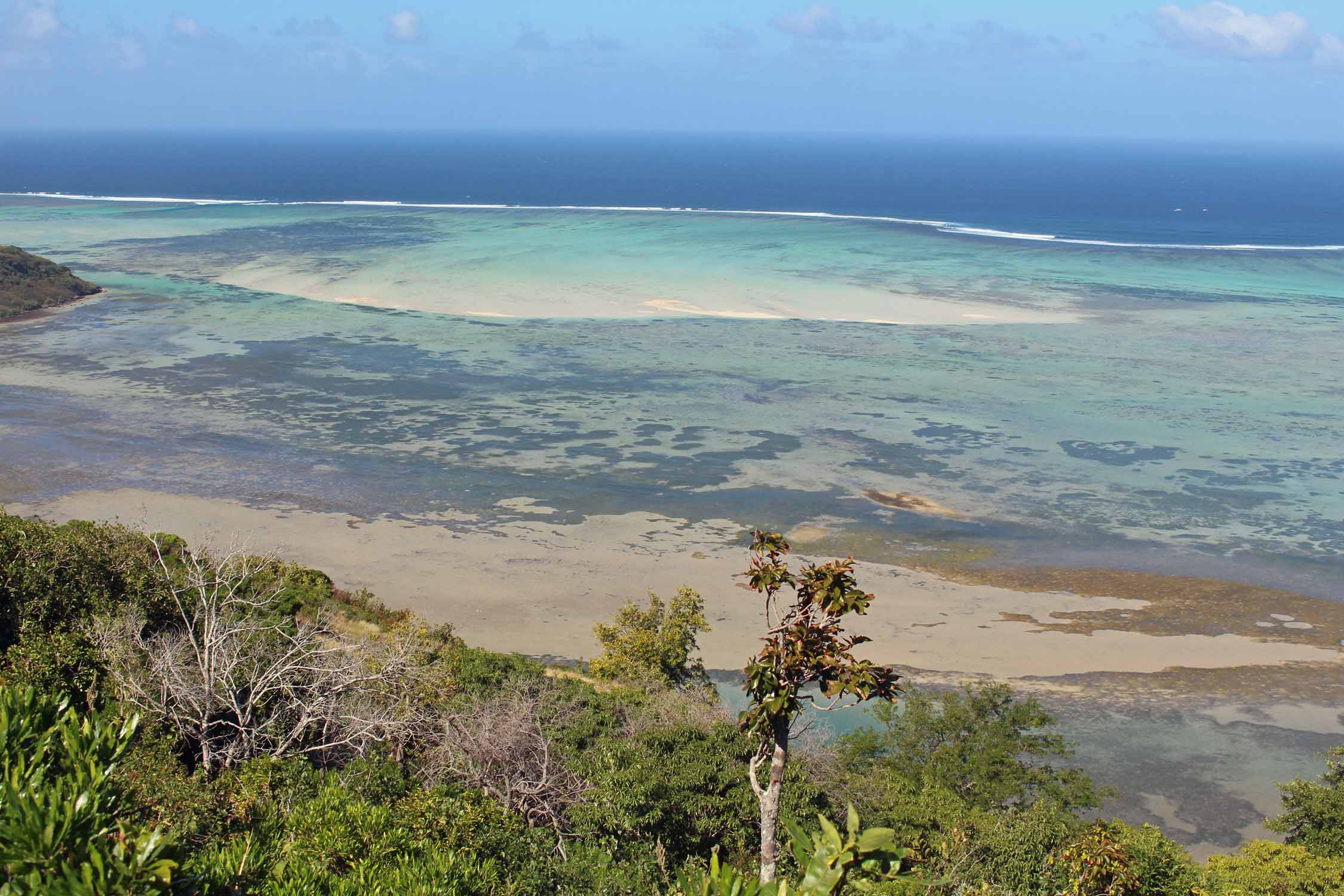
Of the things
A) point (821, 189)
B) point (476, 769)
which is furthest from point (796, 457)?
point (821, 189)

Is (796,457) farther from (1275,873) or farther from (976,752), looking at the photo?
(1275,873)

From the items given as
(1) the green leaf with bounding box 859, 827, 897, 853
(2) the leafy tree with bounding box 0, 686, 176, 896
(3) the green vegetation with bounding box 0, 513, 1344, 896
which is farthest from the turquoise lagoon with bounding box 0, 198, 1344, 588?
(2) the leafy tree with bounding box 0, 686, 176, 896

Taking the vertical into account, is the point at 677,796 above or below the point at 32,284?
below

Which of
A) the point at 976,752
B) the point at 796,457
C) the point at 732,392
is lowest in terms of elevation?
the point at 976,752

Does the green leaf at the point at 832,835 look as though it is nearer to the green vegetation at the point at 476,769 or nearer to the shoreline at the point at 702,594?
the green vegetation at the point at 476,769

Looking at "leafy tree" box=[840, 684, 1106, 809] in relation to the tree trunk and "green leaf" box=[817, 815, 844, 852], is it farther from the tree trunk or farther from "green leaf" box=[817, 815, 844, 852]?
"green leaf" box=[817, 815, 844, 852]

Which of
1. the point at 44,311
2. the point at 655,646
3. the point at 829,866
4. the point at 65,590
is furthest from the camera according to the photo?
the point at 44,311
